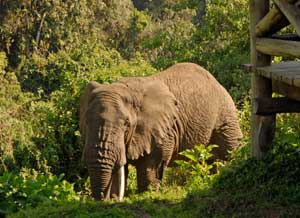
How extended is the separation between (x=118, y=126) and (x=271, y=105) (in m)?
2.14

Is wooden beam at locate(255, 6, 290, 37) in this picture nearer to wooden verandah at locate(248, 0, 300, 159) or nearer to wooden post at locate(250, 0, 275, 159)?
wooden verandah at locate(248, 0, 300, 159)

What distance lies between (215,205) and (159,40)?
11347mm

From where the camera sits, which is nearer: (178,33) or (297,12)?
(297,12)

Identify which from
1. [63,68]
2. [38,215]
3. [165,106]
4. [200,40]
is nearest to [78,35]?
[63,68]

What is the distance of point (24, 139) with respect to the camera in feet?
35.2

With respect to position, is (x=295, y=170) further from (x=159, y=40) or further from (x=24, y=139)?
(x=159, y=40)

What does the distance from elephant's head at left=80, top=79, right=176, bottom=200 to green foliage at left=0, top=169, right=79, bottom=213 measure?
436 millimetres

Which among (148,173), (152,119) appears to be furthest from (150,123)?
(148,173)

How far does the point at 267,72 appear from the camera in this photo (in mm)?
6484

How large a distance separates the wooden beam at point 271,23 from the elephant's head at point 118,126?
224cm

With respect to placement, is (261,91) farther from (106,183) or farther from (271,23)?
(106,183)

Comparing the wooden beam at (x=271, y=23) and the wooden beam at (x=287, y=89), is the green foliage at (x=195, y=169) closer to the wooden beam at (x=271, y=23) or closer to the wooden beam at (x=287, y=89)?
the wooden beam at (x=287, y=89)

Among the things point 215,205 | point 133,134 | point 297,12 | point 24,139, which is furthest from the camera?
point 24,139

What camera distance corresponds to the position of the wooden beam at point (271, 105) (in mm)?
6684
